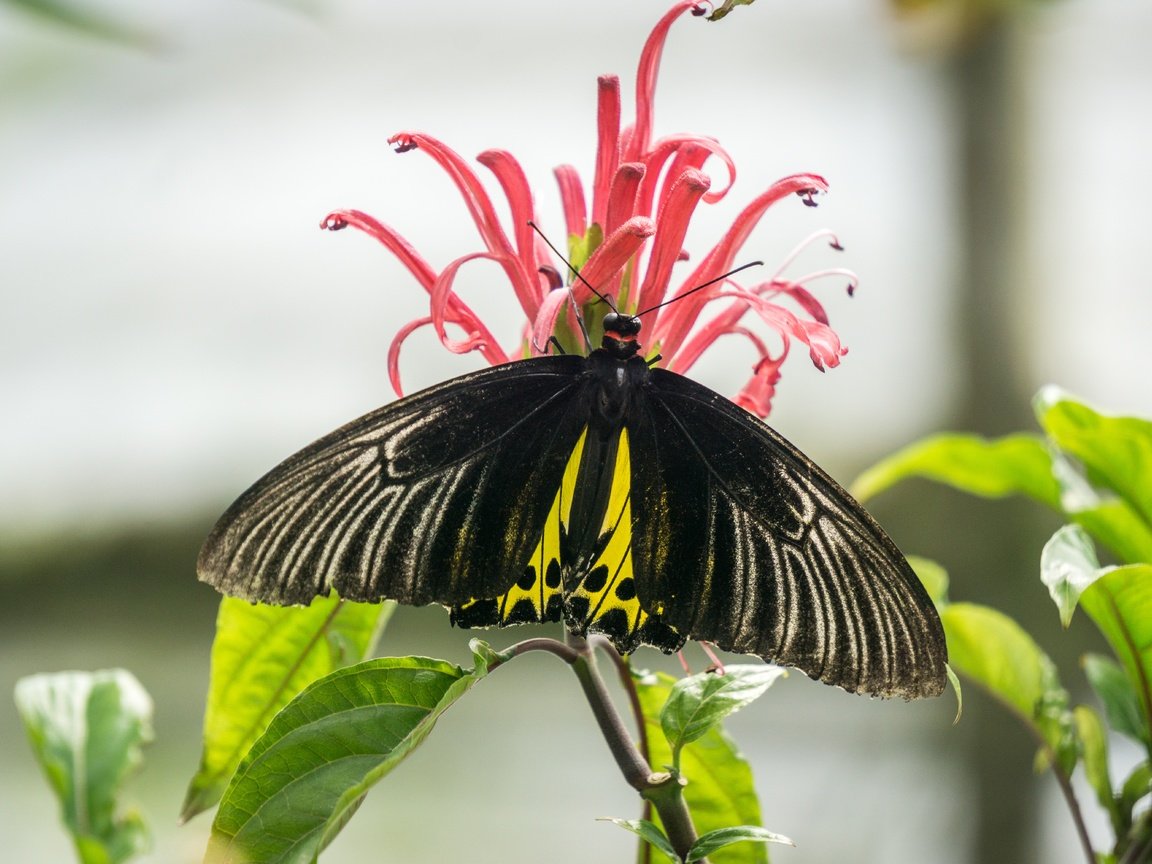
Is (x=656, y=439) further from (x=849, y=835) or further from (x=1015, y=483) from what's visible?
(x=849, y=835)

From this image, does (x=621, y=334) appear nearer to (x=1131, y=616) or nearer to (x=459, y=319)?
(x=459, y=319)

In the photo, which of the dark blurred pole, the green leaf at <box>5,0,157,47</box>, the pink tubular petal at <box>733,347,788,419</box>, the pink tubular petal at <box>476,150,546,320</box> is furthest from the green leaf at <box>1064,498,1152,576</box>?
the dark blurred pole

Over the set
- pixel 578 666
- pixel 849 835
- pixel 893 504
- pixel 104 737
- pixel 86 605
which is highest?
pixel 578 666

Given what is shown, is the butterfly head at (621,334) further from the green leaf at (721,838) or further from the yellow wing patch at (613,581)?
the green leaf at (721,838)

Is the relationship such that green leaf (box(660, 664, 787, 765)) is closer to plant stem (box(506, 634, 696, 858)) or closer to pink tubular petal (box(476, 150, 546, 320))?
plant stem (box(506, 634, 696, 858))

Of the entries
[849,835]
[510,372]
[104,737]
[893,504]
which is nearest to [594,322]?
[510,372]
